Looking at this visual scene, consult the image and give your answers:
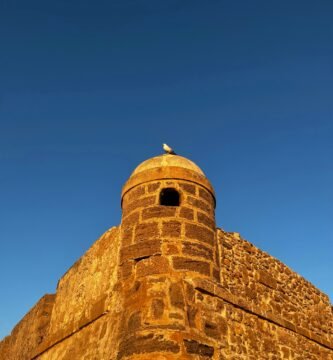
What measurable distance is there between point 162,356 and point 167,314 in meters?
0.50

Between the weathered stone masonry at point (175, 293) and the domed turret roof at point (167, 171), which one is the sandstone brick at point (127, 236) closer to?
the weathered stone masonry at point (175, 293)

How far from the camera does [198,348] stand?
5125 mm

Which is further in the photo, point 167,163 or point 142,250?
point 167,163

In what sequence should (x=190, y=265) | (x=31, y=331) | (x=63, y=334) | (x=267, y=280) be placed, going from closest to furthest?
(x=190, y=265) < (x=63, y=334) < (x=267, y=280) < (x=31, y=331)

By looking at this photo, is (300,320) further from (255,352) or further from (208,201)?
(208,201)

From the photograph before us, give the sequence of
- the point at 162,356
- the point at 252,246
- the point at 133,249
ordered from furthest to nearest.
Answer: the point at 252,246
the point at 133,249
the point at 162,356

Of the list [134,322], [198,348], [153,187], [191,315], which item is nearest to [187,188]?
[153,187]

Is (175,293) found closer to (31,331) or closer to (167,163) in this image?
(167,163)

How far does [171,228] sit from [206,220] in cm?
68

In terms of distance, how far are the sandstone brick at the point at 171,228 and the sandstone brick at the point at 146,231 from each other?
0.11 meters

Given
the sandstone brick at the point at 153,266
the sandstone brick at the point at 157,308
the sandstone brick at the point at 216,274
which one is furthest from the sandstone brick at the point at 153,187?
the sandstone brick at the point at 157,308

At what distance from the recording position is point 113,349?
212 inches

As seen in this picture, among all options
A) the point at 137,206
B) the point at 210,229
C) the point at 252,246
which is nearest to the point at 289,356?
the point at 252,246

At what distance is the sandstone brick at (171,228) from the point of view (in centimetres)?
596
